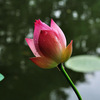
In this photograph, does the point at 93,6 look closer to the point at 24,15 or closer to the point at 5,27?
the point at 24,15

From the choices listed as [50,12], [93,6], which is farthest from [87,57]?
[93,6]

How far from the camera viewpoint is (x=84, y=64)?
1.44 m

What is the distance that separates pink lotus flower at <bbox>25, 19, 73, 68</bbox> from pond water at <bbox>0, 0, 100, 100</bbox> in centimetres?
85

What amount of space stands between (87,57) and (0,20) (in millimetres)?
1367

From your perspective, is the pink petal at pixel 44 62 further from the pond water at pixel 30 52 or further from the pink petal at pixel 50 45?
the pond water at pixel 30 52

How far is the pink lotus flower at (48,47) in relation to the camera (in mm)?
329

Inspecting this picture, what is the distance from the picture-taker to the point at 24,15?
2518mm

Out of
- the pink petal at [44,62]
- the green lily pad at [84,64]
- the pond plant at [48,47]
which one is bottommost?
the green lily pad at [84,64]

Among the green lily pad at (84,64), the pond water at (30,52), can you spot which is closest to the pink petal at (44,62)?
the pond water at (30,52)

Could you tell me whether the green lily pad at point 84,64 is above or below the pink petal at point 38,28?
below

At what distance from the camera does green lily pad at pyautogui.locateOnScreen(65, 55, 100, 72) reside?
1.39 m

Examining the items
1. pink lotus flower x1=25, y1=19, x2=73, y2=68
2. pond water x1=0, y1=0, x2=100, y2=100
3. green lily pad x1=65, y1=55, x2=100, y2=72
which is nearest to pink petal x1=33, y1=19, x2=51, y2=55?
pink lotus flower x1=25, y1=19, x2=73, y2=68

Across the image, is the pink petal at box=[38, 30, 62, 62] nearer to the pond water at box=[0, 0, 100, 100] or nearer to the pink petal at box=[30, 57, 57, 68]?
the pink petal at box=[30, 57, 57, 68]

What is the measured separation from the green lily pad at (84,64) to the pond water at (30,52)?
0.04m
